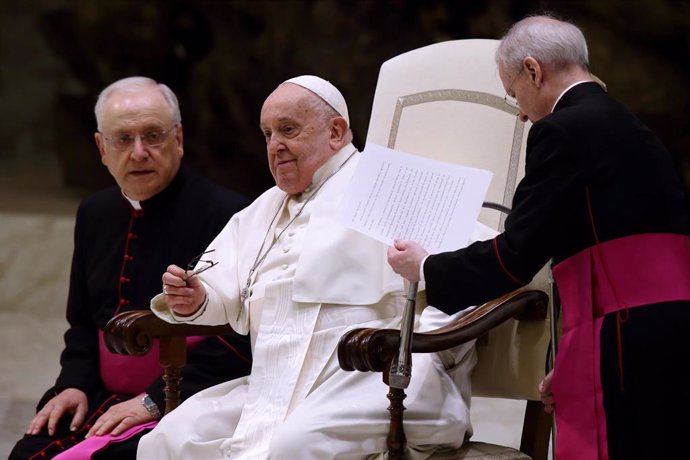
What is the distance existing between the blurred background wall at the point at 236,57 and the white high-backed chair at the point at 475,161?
4.74 meters

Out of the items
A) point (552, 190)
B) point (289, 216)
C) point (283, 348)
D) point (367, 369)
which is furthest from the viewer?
point (289, 216)

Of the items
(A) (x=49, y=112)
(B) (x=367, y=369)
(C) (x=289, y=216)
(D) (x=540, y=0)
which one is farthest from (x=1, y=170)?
(B) (x=367, y=369)

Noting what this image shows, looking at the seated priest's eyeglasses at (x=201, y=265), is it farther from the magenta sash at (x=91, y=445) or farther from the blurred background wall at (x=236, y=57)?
the blurred background wall at (x=236, y=57)

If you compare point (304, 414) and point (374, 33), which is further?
point (374, 33)

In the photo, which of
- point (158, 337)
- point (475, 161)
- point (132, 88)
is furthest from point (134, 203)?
point (475, 161)

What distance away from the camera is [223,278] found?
4.04m

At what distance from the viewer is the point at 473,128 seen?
4.19m

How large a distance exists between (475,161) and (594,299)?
1.04 metres

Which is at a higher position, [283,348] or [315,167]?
[315,167]

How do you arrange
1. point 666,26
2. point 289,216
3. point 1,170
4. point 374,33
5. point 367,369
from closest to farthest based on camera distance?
point 367,369 → point 289,216 → point 666,26 → point 374,33 → point 1,170

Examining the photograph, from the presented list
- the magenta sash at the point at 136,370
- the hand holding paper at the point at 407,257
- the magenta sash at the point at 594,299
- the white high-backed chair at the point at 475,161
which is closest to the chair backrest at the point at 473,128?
the white high-backed chair at the point at 475,161

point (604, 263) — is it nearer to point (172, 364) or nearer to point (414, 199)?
point (414, 199)

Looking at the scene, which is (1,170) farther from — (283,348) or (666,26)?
(283,348)

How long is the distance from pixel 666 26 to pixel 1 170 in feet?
Result: 20.9
